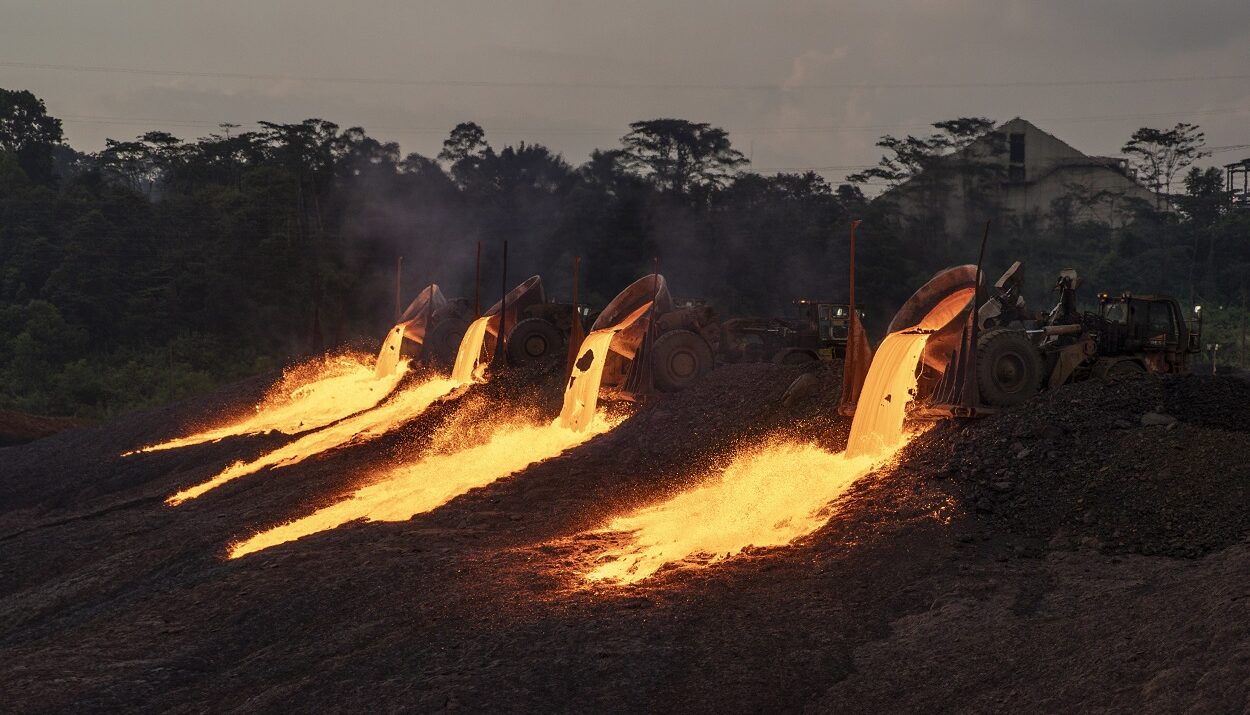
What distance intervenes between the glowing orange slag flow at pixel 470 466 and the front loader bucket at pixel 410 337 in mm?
11389

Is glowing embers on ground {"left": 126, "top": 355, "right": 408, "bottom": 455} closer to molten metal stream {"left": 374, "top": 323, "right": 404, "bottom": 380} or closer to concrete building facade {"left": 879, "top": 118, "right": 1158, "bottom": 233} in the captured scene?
molten metal stream {"left": 374, "top": 323, "right": 404, "bottom": 380}

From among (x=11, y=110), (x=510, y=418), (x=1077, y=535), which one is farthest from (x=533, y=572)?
(x=11, y=110)

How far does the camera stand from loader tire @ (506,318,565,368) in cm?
3228

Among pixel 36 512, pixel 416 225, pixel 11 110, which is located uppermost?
pixel 11 110

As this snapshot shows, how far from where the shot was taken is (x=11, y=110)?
3179 inches

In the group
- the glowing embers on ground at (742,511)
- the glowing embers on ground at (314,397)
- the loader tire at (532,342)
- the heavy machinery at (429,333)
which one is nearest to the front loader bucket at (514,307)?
the loader tire at (532,342)

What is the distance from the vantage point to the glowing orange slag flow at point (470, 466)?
65.2 ft

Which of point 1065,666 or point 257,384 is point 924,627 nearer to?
point 1065,666

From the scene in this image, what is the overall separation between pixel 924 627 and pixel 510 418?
17.9 meters

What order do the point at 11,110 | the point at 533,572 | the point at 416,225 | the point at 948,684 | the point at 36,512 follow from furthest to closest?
the point at 11,110, the point at 416,225, the point at 36,512, the point at 533,572, the point at 948,684

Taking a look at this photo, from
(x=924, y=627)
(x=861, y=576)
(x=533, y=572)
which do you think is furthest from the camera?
(x=533, y=572)

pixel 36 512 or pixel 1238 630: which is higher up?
pixel 1238 630

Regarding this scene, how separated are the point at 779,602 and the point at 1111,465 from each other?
14.3 feet

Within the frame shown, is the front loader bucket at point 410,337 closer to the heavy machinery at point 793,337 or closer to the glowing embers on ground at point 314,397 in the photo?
the glowing embers on ground at point 314,397
